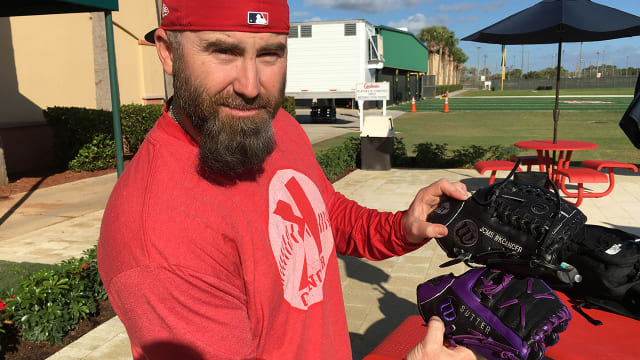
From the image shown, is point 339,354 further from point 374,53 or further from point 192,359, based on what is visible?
point 374,53

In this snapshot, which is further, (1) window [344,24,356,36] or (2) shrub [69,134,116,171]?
(1) window [344,24,356,36]

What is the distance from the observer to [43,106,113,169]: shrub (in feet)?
37.3

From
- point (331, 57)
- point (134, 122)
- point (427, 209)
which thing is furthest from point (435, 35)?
point (427, 209)

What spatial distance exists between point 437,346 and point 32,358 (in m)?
3.60

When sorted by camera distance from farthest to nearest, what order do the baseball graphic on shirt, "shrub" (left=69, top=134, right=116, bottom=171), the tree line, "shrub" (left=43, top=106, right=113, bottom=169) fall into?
the tree line, "shrub" (left=43, top=106, right=113, bottom=169), "shrub" (left=69, top=134, right=116, bottom=171), the baseball graphic on shirt

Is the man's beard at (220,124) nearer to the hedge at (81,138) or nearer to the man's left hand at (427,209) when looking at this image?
the man's left hand at (427,209)

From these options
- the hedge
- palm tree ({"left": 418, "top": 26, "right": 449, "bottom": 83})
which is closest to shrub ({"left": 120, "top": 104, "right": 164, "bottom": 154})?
the hedge

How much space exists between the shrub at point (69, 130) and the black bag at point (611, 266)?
11.4 metres

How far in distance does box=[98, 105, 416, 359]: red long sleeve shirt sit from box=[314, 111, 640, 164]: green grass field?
12665 mm

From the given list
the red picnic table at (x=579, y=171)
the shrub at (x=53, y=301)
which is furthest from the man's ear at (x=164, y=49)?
the red picnic table at (x=579, y=171)

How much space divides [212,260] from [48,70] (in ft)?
44.0

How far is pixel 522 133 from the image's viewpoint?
731 inches

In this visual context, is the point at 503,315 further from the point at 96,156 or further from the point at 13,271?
the point at 96,156

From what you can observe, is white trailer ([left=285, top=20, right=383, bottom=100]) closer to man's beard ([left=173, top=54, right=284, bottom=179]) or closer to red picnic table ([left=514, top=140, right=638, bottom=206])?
red picnic table ([left=514, top=140, right=638, bottom=206])
